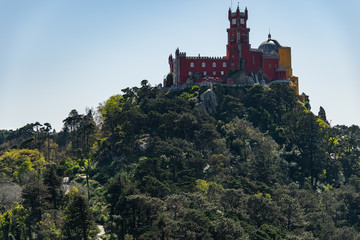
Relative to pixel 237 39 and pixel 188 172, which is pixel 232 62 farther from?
pixel 188 172

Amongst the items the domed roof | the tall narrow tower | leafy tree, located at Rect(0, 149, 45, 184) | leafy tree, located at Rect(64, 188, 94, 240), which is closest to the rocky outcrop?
the tall narrow tower

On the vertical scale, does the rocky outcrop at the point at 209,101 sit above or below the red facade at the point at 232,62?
below

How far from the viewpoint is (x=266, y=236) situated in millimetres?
67938

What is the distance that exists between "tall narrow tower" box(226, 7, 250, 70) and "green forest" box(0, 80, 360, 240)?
291 inches

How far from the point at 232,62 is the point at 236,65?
1.02 metres

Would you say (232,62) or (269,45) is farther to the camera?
(269,45)

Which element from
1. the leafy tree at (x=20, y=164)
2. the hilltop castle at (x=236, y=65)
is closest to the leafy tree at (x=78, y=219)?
the leafy tree at (x=20, y=164)

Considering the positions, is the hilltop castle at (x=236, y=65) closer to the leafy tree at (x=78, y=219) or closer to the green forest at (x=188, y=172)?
the green forest at (x=188, y=172)

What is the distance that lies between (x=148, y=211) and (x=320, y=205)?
35316 millimetres

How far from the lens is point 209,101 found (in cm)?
11169

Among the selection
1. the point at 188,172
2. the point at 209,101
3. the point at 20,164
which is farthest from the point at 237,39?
the point at 20,164

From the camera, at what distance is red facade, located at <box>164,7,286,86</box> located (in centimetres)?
11844

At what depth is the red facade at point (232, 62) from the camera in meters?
118

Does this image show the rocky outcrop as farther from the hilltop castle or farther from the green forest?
the hilltop castle
